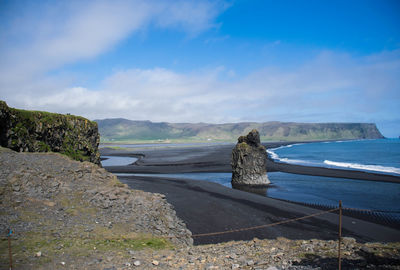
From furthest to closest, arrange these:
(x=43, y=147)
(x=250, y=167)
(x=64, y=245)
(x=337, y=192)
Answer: (x=250, y=167), (x=337, y=192), (x=43, y=147), (x=64, y=245)

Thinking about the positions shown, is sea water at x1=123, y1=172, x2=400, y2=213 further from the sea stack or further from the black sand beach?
the black sand beach

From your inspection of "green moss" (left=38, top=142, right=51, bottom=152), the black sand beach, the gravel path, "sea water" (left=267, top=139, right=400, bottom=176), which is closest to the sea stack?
the black sand beach

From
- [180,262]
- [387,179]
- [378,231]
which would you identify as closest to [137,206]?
[180,262]

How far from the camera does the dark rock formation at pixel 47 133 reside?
65.6 ft

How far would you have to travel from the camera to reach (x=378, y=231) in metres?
17.0

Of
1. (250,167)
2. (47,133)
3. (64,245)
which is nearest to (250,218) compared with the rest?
(64,245)

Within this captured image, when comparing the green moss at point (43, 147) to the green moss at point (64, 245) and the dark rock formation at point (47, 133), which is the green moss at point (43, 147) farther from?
the green moss at point (64, 245)

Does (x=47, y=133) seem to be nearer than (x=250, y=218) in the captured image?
No

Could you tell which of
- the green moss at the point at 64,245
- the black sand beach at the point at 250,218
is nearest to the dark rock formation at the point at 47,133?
the black sand beach at the point at 250,218

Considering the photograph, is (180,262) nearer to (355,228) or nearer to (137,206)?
(137,206)

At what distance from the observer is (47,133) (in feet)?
76.2

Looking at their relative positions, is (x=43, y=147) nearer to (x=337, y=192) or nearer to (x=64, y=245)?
(x=64, y=245)

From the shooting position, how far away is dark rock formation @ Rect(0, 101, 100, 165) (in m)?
20.0

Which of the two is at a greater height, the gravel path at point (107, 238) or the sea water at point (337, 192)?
the gravel path at point (107, 238)
